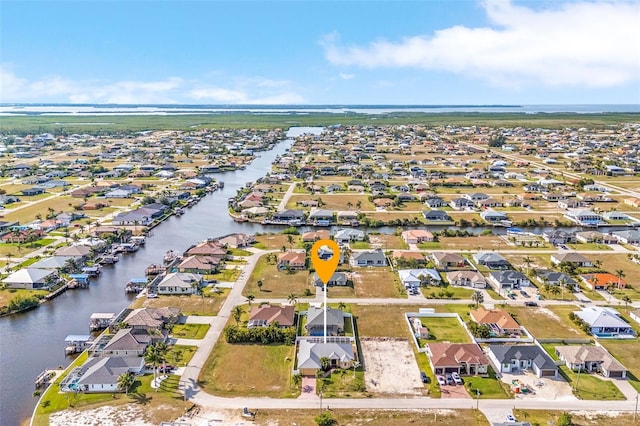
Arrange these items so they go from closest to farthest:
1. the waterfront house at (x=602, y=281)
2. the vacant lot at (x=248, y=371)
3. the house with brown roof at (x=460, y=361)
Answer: the vacant lot at (x=248, y=371), the house with brown roof at (x=460, y=361), the waterfront house at (x=602, y=281)

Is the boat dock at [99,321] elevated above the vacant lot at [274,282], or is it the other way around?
the vacant lot at [274,282]

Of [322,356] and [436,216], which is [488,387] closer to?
[322,356]


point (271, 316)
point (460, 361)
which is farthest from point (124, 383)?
point (460, 361)

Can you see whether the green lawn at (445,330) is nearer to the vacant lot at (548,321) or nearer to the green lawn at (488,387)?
the green lawn at (488,387)

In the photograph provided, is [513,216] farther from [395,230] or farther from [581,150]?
[581,150]

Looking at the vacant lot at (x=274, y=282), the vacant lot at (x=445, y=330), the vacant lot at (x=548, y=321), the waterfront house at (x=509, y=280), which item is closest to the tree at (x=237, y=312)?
the vacant lot at (x=274, y=282)

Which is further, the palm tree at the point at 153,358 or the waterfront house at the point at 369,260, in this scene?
the waterfront house at the point at 369,260

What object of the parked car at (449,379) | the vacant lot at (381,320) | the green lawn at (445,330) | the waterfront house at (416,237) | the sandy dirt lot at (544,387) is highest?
the waterfront house at (416,237)

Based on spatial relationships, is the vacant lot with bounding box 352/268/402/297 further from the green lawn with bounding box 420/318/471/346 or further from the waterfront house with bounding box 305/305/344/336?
the waterfront house with bounding box 305/305/344/336
